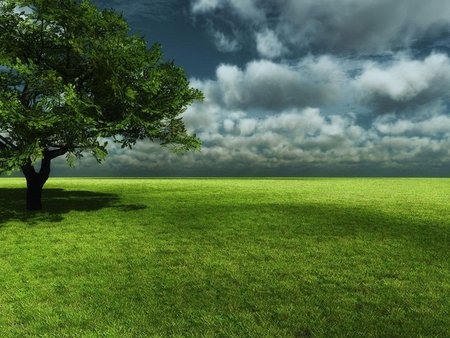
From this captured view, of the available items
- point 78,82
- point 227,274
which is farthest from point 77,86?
point 227,274

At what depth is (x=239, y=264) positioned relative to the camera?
1595 cm

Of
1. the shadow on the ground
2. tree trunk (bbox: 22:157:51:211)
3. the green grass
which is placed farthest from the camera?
tree trunk (bbox: 22:157:51:211)

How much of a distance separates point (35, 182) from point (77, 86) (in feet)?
28.2

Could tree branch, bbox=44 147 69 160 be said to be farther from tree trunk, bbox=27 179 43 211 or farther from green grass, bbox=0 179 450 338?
green grass, bbox=0 179 450 338

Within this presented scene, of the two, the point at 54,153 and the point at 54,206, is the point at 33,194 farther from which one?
the point at 54,153

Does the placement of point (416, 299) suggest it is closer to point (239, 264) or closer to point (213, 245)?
point (239, 264)

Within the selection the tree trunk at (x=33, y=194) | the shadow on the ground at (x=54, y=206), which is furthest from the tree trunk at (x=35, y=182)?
the shadow on the ground at (x=54, y=206)

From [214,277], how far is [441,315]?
746cm

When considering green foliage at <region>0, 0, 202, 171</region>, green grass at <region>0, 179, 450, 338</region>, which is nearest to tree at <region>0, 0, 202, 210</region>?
green foliage at <region>0, 0, 202, 171</region>

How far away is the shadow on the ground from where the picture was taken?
2815cm

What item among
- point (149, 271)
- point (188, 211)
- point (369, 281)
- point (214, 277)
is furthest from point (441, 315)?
point (188, 211)

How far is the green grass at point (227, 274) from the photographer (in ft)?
33.8

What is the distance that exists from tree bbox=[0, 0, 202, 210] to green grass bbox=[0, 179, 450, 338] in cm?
582

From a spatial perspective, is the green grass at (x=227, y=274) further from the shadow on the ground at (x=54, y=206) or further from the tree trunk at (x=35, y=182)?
the tree trunk at (x=35, y=182)
